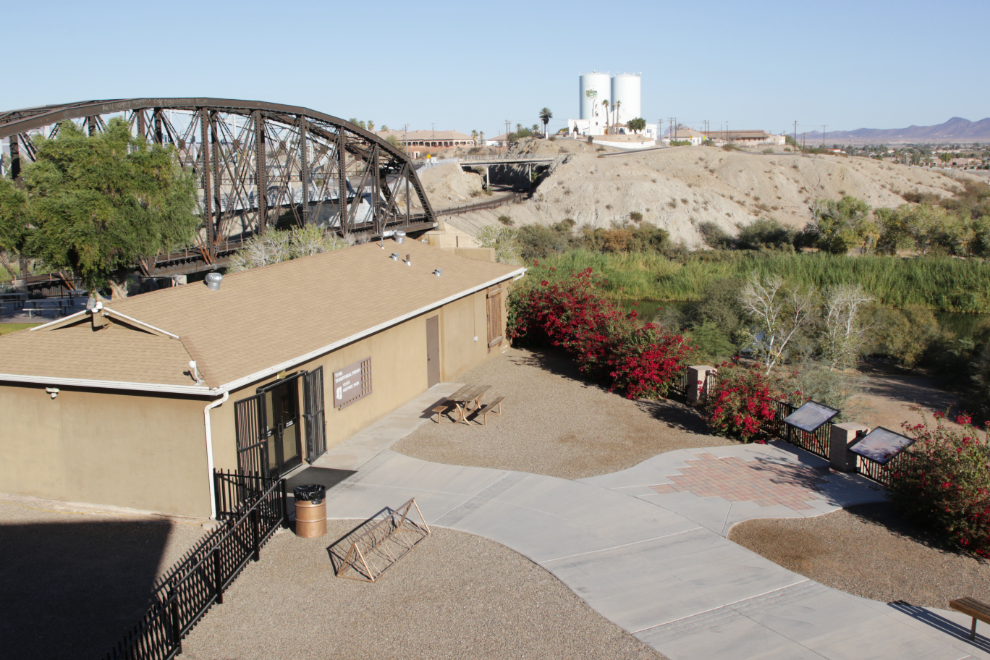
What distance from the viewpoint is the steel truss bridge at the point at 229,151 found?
24.7 metres

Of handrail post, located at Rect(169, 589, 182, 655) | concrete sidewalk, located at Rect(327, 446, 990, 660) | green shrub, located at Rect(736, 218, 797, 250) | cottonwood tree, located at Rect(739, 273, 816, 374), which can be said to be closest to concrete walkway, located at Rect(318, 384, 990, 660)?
concrete sidewalk, located at Rect(327, 446, 990, 660)

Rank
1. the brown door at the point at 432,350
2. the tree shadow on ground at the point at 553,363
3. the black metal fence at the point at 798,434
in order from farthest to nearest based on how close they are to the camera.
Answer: the tree shadow on ground at the point at 553,363
the brown door at the point at 432,350
the black metal fence at the point at 798,434

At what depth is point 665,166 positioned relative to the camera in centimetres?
10131

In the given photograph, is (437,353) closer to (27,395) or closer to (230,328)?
(230,328)

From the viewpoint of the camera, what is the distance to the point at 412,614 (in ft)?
27.9

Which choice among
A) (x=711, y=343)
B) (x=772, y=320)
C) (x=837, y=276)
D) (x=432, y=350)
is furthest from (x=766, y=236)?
(x=432, y=350)

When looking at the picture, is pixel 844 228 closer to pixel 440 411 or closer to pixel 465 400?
pixel 465 400

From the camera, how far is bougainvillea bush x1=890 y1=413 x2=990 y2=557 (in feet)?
33.5

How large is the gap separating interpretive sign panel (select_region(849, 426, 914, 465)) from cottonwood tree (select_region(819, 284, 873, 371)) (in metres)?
9.71

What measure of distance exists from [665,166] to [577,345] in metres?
86.4

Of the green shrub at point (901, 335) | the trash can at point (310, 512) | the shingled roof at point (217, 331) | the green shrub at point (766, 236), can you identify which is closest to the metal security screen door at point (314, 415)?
the shingled roof at point (217, 331)

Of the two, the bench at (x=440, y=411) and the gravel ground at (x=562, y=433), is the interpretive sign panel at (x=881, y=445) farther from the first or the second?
the bench at (x=440, y=411)

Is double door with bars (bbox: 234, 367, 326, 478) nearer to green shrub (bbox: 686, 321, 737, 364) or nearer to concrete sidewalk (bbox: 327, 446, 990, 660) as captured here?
concrete sidewalk (bbox: 327, 446, 990, 660)

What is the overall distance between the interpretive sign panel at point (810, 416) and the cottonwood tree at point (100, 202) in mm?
17263
